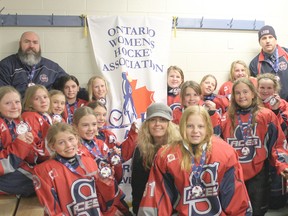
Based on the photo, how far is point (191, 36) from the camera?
3809mm

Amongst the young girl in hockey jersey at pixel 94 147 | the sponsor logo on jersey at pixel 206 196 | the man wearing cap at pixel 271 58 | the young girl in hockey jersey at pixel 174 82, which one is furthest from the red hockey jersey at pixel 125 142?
the man wearing cap at pixel 271 58

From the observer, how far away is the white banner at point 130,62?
3.50 meters

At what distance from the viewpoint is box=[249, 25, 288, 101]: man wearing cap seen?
365 centimetres

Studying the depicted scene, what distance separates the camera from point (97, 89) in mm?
3352

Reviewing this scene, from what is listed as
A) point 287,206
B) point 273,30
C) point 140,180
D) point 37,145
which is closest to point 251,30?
point 273,30

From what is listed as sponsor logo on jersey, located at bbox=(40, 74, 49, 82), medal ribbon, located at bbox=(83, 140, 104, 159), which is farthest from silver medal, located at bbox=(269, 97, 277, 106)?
sponsor logo on jersey, located at bbox=(40, 74, 49, 82)

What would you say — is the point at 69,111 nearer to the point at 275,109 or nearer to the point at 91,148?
the point at 91,148

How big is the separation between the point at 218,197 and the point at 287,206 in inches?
51.9

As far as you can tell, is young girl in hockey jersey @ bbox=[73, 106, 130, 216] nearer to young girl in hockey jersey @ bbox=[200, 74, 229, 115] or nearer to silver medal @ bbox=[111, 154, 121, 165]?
silver medal @ bbox=[111, 154, 121, 165]

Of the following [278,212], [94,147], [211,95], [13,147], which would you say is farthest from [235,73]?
[13,147]

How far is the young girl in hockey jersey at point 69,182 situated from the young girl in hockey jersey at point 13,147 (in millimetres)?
243

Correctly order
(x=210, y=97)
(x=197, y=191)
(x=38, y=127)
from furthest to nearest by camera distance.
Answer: (x=210, y=97), (x=38, y=127), (x=197, y=191)

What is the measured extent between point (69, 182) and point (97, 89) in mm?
1403

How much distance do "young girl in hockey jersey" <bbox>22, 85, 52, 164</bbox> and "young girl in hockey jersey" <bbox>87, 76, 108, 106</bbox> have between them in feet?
1.98
